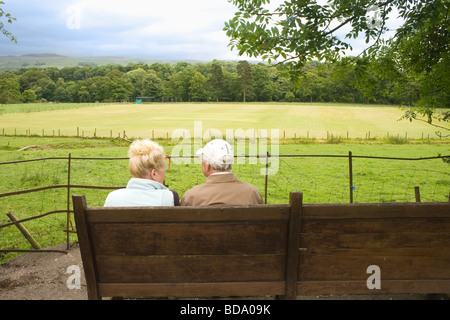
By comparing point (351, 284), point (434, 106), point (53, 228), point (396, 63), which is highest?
point (396, 63)

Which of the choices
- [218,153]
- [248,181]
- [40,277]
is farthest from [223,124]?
[218,153]

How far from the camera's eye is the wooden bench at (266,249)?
2.45 meters

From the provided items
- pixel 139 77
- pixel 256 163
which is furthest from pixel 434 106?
pixel 139 77

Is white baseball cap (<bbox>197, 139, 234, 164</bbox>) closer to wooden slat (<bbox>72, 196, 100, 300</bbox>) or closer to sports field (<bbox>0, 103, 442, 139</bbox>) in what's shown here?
wooden slat (<bbox>72, 196, 100, 300</bbox>)

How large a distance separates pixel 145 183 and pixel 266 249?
1112 mm

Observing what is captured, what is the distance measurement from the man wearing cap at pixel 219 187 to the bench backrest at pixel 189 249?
1.72ft

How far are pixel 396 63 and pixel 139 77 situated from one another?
154m

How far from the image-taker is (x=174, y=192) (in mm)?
3152

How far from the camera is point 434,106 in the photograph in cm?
788

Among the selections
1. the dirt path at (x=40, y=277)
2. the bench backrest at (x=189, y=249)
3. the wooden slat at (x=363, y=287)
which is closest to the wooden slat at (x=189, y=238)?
the bench backrest at (x=189, y=249)

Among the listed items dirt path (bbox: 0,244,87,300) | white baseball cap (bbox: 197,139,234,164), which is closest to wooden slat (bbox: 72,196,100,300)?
white baseball cap (bbox: 197,139,234,164)

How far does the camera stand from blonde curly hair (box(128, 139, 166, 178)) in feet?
10.3

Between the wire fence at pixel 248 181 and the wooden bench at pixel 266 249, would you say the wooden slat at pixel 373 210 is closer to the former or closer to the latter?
the wooden bench at pixel 266 249
